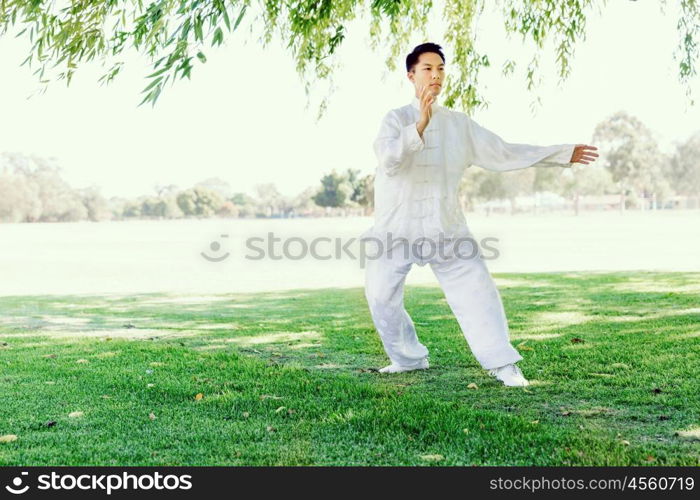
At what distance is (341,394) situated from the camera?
4539 mm

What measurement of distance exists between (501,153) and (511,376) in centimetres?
148

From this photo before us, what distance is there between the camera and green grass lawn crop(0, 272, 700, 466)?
11.3 ft

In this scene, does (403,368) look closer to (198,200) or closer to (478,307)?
(478,307)

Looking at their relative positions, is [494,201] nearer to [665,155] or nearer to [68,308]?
[665,155]

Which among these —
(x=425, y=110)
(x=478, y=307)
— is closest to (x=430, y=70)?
(x=425, y=110)

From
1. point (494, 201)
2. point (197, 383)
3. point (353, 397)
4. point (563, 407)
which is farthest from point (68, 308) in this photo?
point (494, 201)

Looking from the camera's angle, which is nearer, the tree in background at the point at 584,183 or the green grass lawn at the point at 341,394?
the green grass lawn at the point at 341,394

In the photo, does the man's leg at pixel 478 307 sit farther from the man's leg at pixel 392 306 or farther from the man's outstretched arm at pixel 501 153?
the man's outstretched arm at pixel 501 153

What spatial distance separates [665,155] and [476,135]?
64615mm

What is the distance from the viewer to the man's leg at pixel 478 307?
4.78 metres

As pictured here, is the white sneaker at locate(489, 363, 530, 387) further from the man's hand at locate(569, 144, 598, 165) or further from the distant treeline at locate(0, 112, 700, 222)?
the distant treeline at locate(0, 112, 700, 222)

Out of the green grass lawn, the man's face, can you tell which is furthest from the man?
the green grass lawn

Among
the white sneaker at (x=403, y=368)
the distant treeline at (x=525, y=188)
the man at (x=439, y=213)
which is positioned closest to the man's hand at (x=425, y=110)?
the man at (x=439, y=213)

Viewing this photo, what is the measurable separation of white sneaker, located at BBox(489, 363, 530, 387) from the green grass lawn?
2.3 inches
